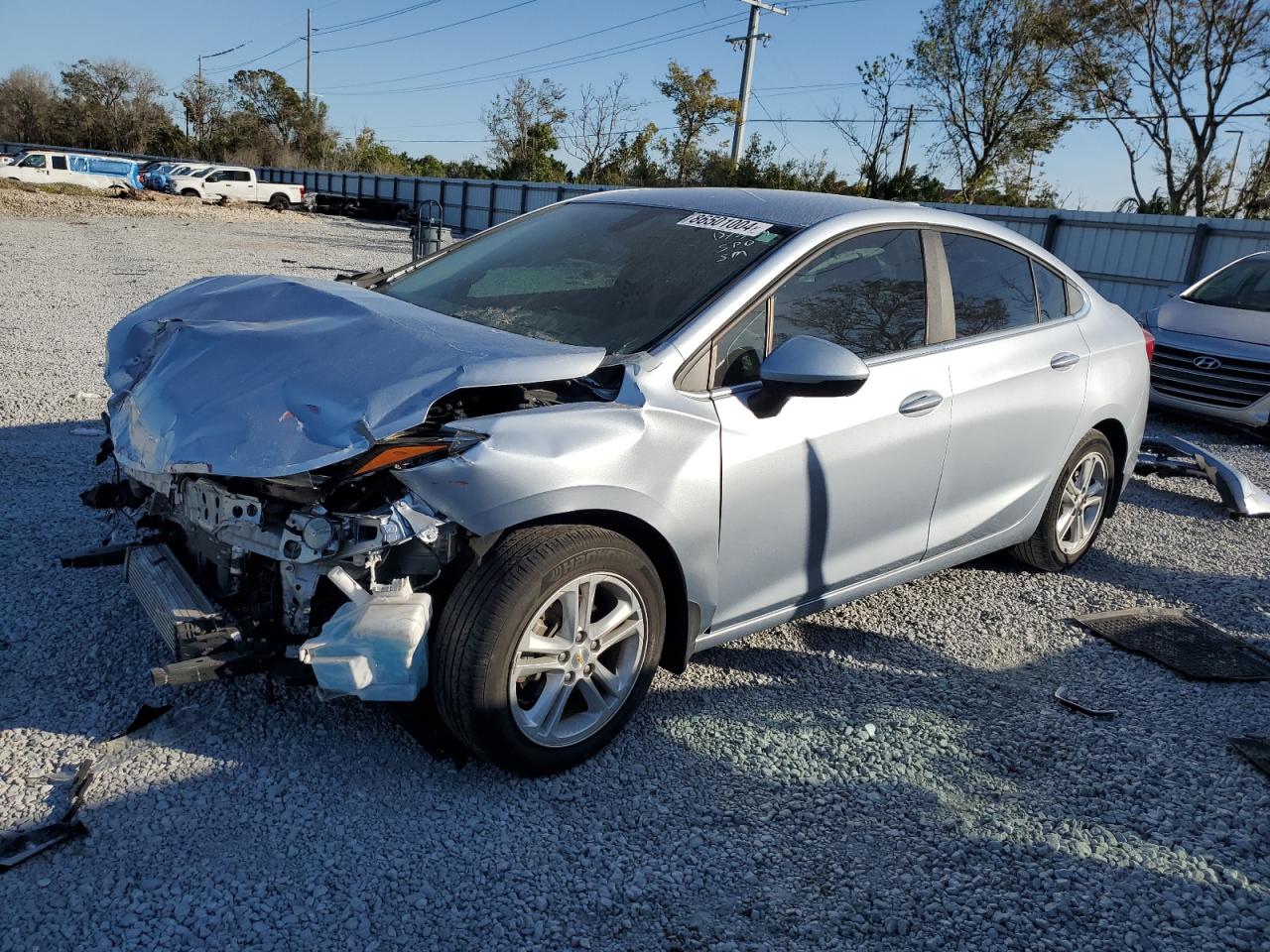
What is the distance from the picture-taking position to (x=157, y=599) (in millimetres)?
2814

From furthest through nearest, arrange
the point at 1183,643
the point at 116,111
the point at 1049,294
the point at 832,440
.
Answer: the point at 116,111 < the point at 1049,294 < the point at 1183,643 < the point at 832,440

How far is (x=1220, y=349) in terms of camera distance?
8.50m

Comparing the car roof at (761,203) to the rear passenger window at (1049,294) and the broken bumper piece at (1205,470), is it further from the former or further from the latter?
the broken bumper piece at (1205,470)

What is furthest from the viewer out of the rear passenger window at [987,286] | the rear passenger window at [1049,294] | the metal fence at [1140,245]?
the metal fence at [1140,245]

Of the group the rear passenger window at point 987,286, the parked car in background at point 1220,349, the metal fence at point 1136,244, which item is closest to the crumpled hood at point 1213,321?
the parked car in background at point 1220,349

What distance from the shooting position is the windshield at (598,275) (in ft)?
10.7

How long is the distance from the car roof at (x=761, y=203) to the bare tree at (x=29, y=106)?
96.9 m

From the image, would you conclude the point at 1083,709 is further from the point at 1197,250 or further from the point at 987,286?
the point at 1197,250

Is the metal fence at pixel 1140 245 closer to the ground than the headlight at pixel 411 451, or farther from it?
farther from it

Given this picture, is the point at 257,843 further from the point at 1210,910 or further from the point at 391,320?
the point at 1210,910

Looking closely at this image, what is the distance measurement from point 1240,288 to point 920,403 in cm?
753

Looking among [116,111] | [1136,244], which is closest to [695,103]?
[1136,244]

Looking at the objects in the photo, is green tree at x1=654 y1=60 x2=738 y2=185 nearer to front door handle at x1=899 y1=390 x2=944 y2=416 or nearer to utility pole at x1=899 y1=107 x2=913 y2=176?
utility pole at x1=899 y1=107 x2=913 y2=176

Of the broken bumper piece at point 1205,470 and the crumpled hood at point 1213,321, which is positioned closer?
the broken bumper piece at point 1205,470
